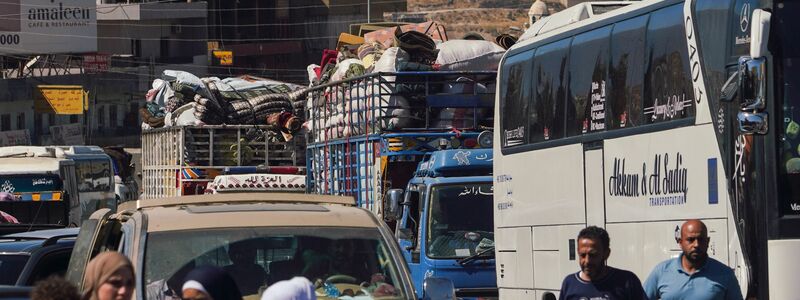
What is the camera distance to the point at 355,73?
2192cm

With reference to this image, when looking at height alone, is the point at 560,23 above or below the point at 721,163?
above

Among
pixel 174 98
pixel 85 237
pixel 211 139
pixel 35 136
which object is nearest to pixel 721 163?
pixel 85 237

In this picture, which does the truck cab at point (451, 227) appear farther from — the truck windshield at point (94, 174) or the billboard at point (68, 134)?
the billboard at point (68, 134)

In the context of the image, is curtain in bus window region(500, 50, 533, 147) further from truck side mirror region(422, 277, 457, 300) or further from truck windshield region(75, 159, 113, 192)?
truck windshield region(75, 159, 113, 192)

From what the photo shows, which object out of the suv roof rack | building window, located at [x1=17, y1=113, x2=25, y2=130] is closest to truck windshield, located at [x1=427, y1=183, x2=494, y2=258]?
the suv roof rack

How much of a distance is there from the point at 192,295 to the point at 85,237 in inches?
109

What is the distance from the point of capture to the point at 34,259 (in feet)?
37.1

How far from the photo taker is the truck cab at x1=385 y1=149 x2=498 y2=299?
623 inches

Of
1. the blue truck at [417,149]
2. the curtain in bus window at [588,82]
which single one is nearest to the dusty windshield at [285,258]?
the curtain in bus window at [588,82]

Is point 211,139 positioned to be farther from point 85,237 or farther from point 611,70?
point 85,237

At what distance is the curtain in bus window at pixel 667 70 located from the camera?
11.0m

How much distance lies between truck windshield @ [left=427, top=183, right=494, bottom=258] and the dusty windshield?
797cm

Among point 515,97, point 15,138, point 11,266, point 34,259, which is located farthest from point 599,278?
point 15,138

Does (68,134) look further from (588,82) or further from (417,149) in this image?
(588,82)
